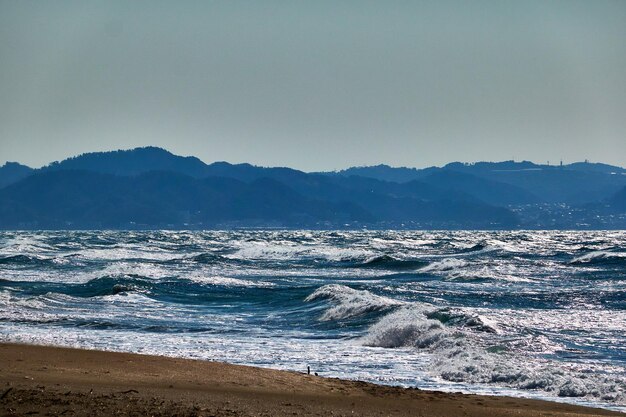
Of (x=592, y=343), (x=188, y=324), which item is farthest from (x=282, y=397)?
(x=188, y=324)

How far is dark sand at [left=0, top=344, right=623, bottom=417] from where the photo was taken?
30.7ft

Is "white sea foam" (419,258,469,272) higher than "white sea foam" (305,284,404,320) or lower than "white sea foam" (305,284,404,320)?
lower

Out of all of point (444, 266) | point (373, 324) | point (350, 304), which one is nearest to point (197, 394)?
point (373, 324)

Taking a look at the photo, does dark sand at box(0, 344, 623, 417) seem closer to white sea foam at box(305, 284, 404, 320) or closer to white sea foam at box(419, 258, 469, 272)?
white sea foam at box(305, 284, 404, 320)

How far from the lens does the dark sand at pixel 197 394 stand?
935cm

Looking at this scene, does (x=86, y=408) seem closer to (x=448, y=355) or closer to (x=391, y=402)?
(x=391, y=402)

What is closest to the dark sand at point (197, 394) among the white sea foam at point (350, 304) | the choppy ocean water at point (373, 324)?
the choppy ocean water at point (373, 324)

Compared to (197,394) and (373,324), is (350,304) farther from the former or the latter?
(197,394)

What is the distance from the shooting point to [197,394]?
1059 cm

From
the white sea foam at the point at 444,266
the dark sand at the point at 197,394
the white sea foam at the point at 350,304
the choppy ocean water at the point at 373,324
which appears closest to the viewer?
the dark sand at the point at 197,394

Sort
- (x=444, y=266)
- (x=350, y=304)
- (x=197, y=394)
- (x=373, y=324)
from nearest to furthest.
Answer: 1. (x=197, y=394)
2. (x=373, y=324)
3. (x=350, y=304)
4. (x=444, y=266)

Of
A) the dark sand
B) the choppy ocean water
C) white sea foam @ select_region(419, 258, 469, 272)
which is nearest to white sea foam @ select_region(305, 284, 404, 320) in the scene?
the choppy ocean water

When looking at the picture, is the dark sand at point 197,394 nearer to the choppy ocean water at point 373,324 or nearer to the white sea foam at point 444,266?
the choppy ocean water at point 373,324

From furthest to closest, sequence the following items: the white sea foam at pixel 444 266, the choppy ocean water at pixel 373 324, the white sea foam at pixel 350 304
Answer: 1. the white sea foam at pixel 444 266
2. the white sea foam at pixel 350 304
3. the choppy ocean water at pixel 373 324
